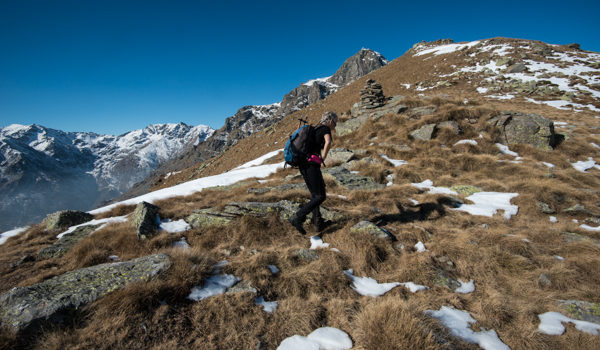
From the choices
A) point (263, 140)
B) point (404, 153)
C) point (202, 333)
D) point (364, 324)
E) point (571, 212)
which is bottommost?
point (571, 212)

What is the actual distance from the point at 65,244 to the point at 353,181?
8.54 m

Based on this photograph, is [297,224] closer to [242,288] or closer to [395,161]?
[242,288]

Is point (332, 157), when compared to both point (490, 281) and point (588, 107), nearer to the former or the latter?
point (490, 281)

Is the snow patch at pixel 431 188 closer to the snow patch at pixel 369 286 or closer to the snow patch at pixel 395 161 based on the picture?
the snow patch at pixel 395 161

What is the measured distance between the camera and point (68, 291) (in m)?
2.98

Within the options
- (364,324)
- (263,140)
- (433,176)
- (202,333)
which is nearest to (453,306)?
(364,324)

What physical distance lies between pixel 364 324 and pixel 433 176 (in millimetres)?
8295

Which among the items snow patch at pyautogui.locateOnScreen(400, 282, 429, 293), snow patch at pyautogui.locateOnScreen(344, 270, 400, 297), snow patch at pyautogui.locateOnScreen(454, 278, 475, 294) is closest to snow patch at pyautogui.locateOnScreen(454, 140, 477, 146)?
snow patch at pyautogui.locateOnScreen(454, 278, 475, 294)

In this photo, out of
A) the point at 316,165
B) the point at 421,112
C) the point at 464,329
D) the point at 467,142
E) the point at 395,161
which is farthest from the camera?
the point at 421,112

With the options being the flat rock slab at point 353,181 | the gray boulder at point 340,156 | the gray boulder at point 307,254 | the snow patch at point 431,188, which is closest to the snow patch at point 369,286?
the gray boulder at point 307,254

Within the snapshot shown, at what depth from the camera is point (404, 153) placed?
1142 cm

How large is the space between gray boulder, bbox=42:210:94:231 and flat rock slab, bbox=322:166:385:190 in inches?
345

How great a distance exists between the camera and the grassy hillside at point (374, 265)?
106 inches

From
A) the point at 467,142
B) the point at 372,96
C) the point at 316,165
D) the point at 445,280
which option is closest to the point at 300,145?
the point at 316,165
